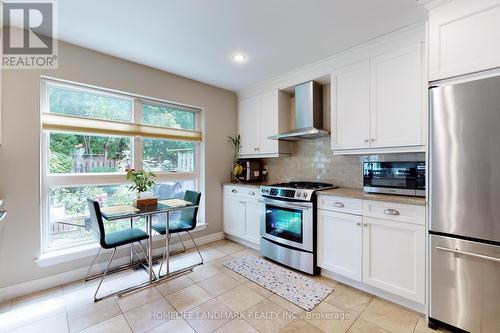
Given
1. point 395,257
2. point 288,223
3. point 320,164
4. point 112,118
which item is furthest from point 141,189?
point 395,257

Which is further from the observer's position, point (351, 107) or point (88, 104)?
point (88, 104)

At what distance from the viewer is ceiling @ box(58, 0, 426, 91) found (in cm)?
179

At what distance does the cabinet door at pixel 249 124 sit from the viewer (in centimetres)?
359

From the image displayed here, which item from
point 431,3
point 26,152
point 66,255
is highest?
point 431,3

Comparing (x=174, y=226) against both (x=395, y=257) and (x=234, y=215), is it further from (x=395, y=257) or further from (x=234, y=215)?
(x=395, y=257)

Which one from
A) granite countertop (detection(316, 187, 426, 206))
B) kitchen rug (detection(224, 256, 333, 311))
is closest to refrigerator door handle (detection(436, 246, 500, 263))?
granite countertop (detection(316, 187, 426, 206))

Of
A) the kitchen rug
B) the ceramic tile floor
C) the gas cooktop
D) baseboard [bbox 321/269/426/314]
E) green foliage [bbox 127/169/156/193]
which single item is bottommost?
the ceramic tile floor

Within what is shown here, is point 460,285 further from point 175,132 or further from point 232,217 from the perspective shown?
point 175,132

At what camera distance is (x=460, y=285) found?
1576 mm

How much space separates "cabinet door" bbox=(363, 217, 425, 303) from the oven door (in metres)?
0.58

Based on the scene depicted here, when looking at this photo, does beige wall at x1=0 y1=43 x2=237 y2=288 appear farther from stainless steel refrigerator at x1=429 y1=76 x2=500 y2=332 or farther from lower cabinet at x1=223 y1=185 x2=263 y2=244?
stainless steel refrigerator at x1=429 y1=76 x2=500 y2=332

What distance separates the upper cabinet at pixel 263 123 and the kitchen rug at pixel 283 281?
153 centimetres

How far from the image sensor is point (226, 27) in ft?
6.81

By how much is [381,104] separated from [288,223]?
164 centimetres
